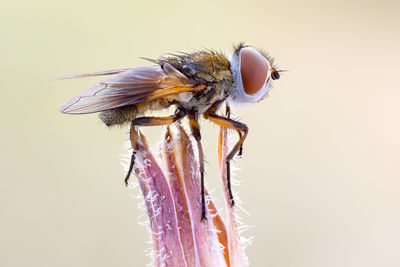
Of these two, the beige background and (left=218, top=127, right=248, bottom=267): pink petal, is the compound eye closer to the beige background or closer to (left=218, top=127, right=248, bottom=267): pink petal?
(left=218, top=127, right=248, bottom=267): pink petal

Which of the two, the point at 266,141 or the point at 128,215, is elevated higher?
the point at 266,141

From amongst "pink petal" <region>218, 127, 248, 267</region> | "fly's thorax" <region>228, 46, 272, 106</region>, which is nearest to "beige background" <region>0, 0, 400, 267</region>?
"fly's thorax" <region>228, 46, 272, 106</region>

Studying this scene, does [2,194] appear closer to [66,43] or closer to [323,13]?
[66,43]

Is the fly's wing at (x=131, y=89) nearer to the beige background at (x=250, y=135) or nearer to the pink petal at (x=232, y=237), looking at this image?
the pink petal at (x=232, y=237)

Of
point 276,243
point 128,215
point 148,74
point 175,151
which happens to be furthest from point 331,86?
point 175,151

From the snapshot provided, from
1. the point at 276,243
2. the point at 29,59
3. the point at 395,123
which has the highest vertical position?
the point at 29,59

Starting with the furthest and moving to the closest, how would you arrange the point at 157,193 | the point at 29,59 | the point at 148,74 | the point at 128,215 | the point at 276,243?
the point at 29,59 < the point at 128,215 < the point at 276,243 < the point at 148,74 < the point at 157,193

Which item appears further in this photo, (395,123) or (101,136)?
(395,123)
